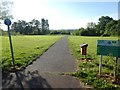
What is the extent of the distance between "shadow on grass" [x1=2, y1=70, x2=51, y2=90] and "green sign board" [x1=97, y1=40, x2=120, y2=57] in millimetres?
2660

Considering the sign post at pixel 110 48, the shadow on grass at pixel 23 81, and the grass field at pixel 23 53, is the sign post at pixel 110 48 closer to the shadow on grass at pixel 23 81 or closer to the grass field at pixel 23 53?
the shadow on grass at pixel 23 81

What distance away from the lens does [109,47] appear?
8.40 metres

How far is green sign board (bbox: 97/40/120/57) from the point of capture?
8211 millimetres

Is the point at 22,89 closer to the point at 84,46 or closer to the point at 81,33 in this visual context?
the point at 84,46

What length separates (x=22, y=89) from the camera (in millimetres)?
6676

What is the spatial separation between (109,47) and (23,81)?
3582 mm

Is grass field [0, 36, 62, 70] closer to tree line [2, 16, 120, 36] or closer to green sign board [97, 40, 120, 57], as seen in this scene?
green sign board [97, 40, 120, 57]

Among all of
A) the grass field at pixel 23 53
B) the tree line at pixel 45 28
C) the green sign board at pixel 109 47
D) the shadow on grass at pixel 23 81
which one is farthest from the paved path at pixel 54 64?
the tree line at pixel 45 28

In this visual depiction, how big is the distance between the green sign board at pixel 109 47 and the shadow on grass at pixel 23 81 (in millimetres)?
2660

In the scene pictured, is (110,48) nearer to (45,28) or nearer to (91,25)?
(91,25)

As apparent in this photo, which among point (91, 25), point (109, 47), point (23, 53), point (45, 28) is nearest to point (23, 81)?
point (109, 47)

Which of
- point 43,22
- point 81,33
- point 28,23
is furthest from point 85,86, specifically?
point 43,22

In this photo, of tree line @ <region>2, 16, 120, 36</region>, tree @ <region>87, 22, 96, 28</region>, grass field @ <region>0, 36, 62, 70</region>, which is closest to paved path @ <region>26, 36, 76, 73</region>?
grass field @ <region>0, 36, 62, 70</region>

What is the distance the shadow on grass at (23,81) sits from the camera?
22.9 feet
